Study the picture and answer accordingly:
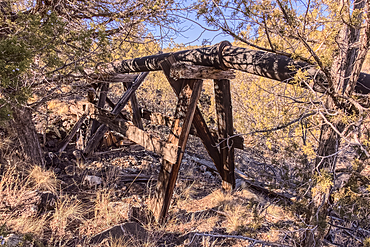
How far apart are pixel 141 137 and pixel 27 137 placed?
219 centimetres

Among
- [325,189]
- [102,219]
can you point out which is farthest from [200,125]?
[325,189]

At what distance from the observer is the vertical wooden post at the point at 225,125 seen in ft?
11.2

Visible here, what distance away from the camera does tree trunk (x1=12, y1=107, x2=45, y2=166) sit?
3.99 m

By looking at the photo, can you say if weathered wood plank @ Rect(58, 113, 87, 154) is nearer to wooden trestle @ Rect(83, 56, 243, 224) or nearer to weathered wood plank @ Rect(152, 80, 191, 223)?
wooden trestle @ Rect(83, 56, 243, 224)

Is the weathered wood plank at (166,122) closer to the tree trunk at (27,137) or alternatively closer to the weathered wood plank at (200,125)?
the weathered wood plank at (200,125)

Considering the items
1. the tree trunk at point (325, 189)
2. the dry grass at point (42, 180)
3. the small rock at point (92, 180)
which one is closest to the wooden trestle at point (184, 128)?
the tree trunk at point (325, 189)

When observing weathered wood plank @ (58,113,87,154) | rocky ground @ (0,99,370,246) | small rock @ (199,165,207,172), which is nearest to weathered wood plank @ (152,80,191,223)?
rocky ground @ (0,99,370,246)

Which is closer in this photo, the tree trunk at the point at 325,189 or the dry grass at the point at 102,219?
the tree trunk at the point at 325,189

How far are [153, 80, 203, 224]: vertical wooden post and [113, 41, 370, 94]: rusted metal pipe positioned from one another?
1.17ft

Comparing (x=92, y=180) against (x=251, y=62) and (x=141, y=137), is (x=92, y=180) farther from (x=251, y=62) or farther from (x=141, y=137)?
(x=251, y=62)

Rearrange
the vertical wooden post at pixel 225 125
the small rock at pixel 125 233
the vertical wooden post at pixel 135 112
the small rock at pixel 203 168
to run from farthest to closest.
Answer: the small rock at pixel 203 168, the vertical wooden post at pixel 135 112, the vertical wooden post at pixel 225 125, the small rock at pixel 125 233

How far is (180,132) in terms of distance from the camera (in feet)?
10.1

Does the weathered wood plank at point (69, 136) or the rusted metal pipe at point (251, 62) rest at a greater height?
the rusted metal pipe at point (251, 62)

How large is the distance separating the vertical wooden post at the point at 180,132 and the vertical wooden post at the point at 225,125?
454 millimetres
